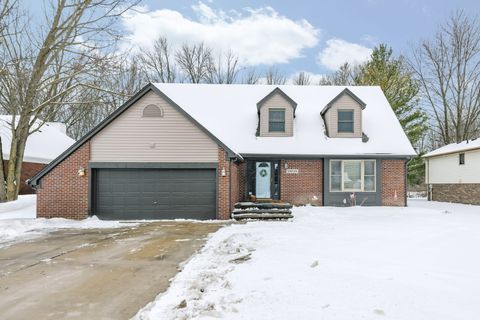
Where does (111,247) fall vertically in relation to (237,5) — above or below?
below

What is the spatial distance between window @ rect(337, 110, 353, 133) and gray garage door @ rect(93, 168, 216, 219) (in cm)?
734

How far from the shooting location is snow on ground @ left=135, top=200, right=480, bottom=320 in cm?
396

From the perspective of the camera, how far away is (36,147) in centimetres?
2592

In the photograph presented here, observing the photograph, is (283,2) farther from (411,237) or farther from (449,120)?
→ (449,120)

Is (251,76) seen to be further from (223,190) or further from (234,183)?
(223,190)

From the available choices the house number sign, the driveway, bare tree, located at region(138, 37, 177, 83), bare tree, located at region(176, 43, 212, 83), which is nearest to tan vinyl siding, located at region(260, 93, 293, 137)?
the house number sign

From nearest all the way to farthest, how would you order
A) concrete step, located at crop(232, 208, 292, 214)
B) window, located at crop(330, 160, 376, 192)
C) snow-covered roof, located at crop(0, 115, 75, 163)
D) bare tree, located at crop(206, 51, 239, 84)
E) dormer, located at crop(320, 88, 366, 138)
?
concrete step, located at crop(232, 208, 292, 214) < window, located at crop(330, 160, 376, 192) < dormer, located at crop(320, 88, 366, 138) < snow-covered roof, located at crop(0, 115, 75, 163) < bare tree, located at crop(206, 51, 239, 84)

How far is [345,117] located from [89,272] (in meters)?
14.3

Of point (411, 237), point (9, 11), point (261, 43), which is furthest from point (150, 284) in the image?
point (261, 43)

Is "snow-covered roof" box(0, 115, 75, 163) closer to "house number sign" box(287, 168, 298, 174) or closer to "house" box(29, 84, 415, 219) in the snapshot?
"house" box(29, 84, 415, 219)

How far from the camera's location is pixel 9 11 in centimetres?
1502

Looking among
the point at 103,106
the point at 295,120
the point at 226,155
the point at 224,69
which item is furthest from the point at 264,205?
the point at 224,69

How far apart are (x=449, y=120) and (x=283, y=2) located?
22.4 metres

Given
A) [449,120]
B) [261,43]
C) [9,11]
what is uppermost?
[261,43]
